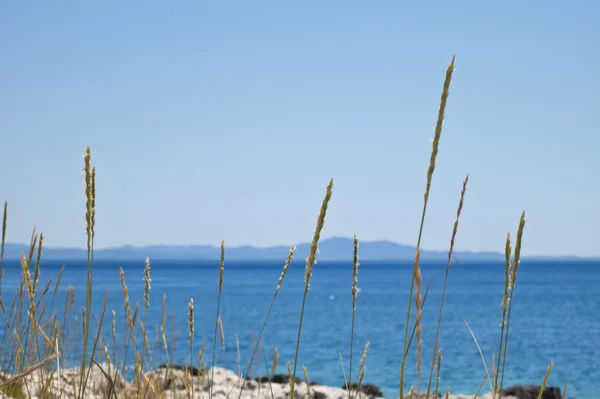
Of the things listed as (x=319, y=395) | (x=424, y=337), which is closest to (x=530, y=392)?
(x=319, y=395)

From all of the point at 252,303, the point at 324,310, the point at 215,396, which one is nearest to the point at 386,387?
the point at 215,396

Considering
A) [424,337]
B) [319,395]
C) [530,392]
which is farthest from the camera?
[424,337]

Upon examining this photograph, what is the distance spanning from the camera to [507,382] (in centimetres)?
2214

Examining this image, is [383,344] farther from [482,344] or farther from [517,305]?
[517,305]

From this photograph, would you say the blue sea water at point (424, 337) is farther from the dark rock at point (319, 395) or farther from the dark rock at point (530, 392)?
the dark rock at point (530, 392)

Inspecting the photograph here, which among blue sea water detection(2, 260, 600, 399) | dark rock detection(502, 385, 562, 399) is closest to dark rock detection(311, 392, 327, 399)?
blue sea water detection(2, 260, 600, 399)

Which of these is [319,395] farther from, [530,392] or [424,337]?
[424,337]

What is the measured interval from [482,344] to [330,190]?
30541 mm

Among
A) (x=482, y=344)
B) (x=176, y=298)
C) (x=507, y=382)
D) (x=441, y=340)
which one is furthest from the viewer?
(x=176, y=298)

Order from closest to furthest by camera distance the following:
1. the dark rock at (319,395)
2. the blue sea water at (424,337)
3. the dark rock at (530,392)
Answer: the dark rock at (319,395) → the dark rock at (530,392) → the blue sea water at (424,337)

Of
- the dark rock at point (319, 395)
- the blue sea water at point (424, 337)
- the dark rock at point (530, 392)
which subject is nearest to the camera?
the dark rock at point (319, 395)

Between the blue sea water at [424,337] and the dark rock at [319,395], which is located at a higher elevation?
the dark rock at [319,395]

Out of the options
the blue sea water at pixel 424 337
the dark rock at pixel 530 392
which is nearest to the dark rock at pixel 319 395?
the blue sea water at pixel 424 337

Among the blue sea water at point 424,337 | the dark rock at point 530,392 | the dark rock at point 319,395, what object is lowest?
the blue sea water at point 424,337
